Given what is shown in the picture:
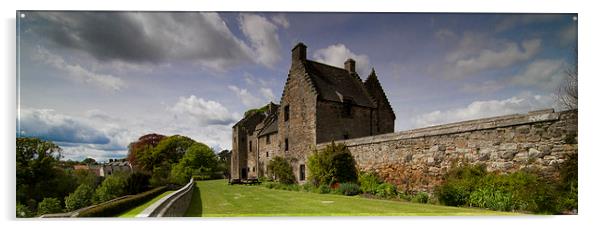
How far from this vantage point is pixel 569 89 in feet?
24.3

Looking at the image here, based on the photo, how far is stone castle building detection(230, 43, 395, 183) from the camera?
13938mm

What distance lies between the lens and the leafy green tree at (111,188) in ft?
26.5

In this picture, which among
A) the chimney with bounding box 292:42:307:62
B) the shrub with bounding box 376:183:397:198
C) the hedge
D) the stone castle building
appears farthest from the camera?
the stone castle building

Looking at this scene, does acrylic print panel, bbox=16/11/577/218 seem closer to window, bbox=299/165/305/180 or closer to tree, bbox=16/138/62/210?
tree, bbox=16/138/62/210

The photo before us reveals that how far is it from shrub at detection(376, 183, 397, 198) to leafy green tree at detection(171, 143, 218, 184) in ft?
15.5

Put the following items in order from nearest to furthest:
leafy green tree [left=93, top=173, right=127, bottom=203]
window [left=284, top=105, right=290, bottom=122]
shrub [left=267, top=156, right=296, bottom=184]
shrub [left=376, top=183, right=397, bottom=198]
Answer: leafy green tree [left=93, top=173, right=127, bottom=203] < shrub [left=376, top=183, right=397, bottom=198] < shrub [left=267, top=156, right=296, bottom=184] < window [left=284, top=105, right=290, bottom=122]

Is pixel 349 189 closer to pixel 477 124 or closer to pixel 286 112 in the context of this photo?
pixel 477 124

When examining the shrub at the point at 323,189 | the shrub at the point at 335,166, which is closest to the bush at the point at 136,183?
the shrub at the point at 323,189

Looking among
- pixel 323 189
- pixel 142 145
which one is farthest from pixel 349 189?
pixel 142 145

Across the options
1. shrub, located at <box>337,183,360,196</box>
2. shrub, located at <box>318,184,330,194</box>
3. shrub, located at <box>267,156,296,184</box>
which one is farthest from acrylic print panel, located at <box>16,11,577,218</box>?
shrub, located at <box>267,156,296,184</box>

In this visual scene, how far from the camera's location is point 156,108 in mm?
8078

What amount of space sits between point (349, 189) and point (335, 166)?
115 centimetres
